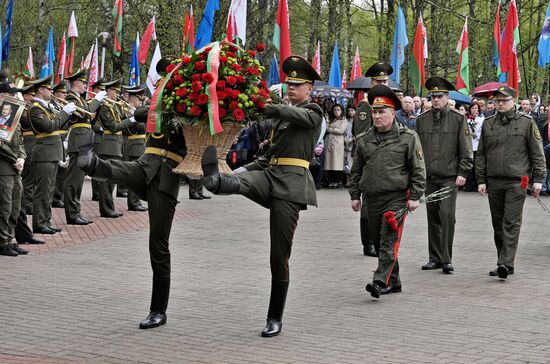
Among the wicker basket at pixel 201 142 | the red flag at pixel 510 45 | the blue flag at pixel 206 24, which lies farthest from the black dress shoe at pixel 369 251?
the red flag at pixel 510 45

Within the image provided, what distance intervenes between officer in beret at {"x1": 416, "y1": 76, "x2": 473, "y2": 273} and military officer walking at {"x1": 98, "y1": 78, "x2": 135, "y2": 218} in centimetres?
A: 625

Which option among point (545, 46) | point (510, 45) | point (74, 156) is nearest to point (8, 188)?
point (74, 156)

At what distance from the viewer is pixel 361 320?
861 centimetres

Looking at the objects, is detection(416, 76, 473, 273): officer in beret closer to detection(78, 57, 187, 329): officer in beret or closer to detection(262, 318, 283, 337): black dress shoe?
detection(262, 318, 283, 337): black dress shoe

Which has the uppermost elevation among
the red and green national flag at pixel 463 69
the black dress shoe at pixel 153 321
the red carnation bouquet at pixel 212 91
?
the red and green national flag at pixel 463 69

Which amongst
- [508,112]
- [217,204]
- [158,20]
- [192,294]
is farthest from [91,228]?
[158,20]

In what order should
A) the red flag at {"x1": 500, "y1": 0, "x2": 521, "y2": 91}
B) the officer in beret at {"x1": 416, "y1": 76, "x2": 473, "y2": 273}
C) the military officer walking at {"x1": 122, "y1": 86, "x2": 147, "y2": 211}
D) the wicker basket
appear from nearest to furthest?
1. the wicker basket
2. the officer in beret at {"x1": 416, "y1": 76, "x2": 473, "y2": 273}
3. the military officer walking at {"x1": 122, "y1": 86, "x2": 147, "y2": 211}
4. the red flag at {"x1": 500, "y1": 0, "x2": 521, "y2": 91}

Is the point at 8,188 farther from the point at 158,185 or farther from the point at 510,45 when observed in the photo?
the point at 510,45

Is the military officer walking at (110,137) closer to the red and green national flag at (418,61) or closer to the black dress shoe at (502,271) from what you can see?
the black dress shoe at (502,271)

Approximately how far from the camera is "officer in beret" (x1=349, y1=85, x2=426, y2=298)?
31.8 ft

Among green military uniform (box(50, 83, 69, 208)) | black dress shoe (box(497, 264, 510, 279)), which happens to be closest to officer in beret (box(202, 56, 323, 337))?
black dress shoe (box(497, 264, 510, 279))

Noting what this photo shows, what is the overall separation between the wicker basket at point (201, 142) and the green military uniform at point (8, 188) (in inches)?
197

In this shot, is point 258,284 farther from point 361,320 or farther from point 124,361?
point 124,361

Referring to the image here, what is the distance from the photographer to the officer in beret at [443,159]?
11.4 m
